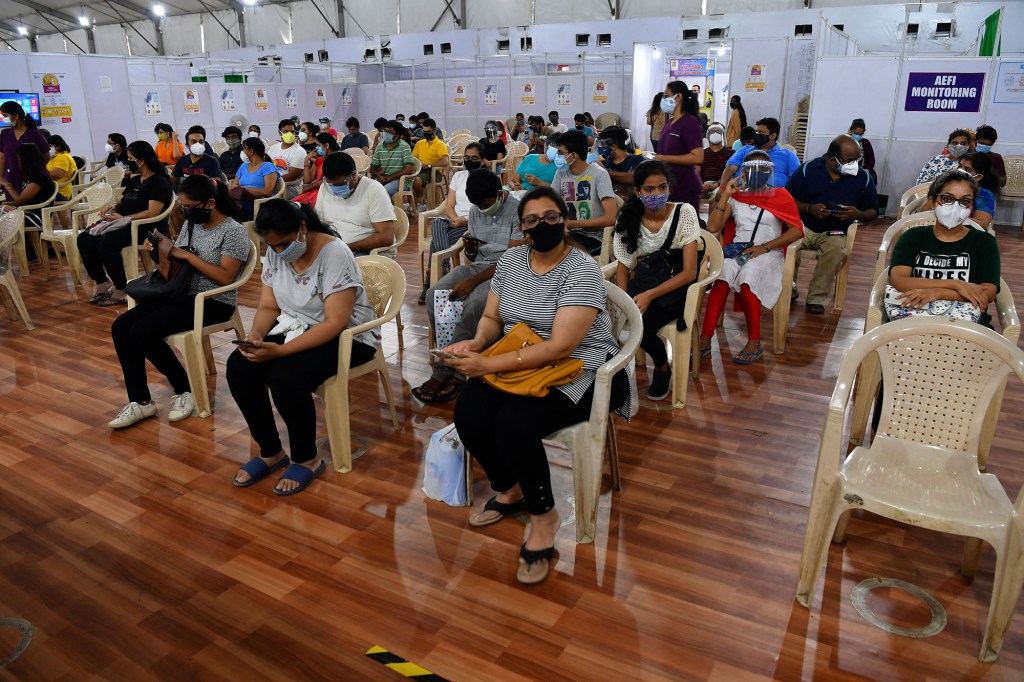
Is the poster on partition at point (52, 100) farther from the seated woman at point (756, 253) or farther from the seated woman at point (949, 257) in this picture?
the seated woman at point (949, 257)

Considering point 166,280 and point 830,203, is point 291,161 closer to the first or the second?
point 166,280

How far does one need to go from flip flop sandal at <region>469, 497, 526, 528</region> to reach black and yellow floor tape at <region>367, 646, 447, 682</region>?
69 centimetres

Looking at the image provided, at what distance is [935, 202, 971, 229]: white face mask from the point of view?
→ 117 inches

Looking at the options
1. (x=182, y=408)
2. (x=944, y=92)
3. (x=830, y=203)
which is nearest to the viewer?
(x=182, y=408)

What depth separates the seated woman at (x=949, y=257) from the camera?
300cm

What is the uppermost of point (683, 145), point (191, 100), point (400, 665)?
point (191, 100)

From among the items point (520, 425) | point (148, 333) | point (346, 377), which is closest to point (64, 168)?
point (148, 333)

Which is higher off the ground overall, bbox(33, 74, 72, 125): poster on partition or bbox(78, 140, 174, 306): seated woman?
bbox(33, 74, 72, 125): poster on partition

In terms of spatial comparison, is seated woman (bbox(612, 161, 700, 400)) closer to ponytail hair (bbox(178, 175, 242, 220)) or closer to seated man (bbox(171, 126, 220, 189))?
ponytail hair (bbox(178, 175, 242, 220))

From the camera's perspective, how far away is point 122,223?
17.7 ft

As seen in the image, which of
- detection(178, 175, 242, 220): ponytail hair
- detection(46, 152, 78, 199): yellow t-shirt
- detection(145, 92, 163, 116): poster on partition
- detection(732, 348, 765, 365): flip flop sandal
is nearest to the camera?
detection(178, 175, 242, 220): ponytail hair

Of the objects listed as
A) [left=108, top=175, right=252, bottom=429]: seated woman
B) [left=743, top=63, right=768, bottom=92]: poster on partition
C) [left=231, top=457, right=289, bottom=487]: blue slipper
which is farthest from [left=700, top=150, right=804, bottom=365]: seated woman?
[left=743, top=63, right=768, bottom=92]: poster on partition

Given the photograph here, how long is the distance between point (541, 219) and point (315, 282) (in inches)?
45.1

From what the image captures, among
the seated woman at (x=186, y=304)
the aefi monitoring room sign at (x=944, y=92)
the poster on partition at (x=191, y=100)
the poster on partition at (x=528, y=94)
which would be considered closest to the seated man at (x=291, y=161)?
the seated woman at (x=186, y=304)
